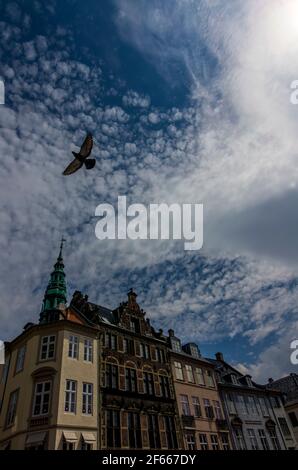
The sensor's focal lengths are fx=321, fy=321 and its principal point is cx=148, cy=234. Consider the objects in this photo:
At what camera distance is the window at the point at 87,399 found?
2409 cm

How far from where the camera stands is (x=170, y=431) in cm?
2938

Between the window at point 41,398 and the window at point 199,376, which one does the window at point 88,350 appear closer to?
the window at point 41,398

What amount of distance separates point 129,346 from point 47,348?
8442 mm

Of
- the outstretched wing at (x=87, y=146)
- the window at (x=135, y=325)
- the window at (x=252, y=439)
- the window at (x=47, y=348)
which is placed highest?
the window at (x=135, y=325)

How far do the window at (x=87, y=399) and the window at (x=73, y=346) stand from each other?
2.39m

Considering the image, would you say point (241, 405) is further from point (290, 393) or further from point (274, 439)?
point (290, 393)

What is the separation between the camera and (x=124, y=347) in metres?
30.4

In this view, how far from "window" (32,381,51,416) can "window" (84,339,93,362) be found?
12.2 feet

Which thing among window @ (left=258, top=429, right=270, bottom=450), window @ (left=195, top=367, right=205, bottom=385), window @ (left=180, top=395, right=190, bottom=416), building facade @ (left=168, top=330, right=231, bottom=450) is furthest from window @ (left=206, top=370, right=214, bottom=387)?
window @ (left=258, top=429, right=270, bottom=450)

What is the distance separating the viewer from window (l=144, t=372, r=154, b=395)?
1180 inches

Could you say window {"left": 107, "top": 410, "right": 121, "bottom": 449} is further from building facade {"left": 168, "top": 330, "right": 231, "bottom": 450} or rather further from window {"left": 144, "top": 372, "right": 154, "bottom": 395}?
building facade {"left": 168, "top": 330, "right": 231, "bottom": 450}

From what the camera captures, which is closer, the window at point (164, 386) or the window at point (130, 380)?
the window at point (130, 380)

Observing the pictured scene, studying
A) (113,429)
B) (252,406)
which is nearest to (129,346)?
(113,429)

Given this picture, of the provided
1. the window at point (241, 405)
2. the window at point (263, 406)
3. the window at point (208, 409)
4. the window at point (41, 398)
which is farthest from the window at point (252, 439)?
the window at point (41, 398)
